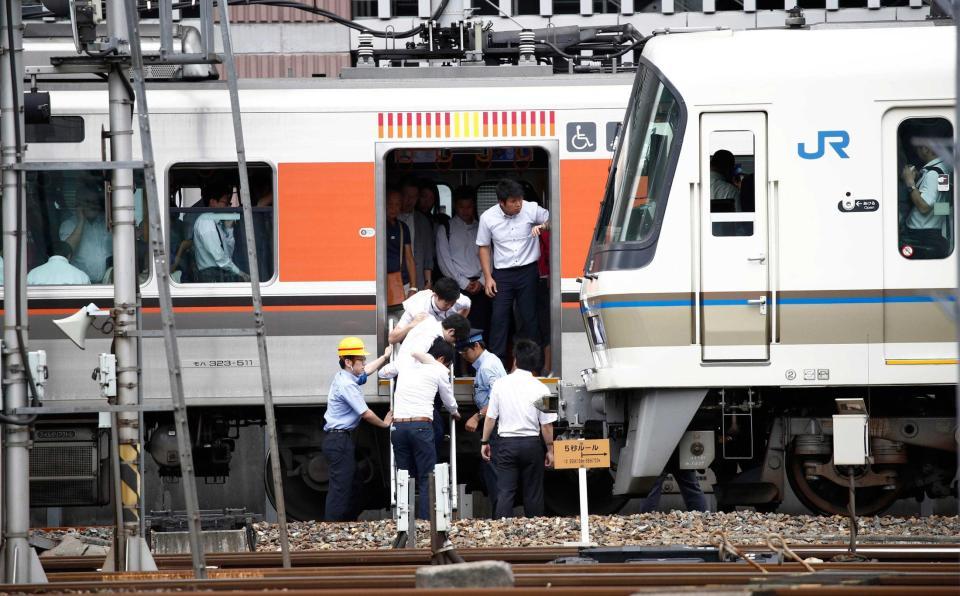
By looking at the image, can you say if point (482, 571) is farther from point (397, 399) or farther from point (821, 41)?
point (821, 41)

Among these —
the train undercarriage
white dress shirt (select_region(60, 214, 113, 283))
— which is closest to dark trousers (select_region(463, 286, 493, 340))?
the train undercarriage

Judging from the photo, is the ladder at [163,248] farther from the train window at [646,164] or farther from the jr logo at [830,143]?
the jr logo at [830,143]

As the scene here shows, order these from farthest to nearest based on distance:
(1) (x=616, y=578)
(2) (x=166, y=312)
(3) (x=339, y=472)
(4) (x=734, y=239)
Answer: (3) (x=339, y=472) → (4) (x=734, y=239) → (2) (x=166, y=312) → (1) (x=616, y=578)

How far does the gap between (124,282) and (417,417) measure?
3443 mm

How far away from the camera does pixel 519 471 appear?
11.5m

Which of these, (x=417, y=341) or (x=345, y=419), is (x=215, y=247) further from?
(x=417, y=341)

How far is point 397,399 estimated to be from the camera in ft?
36.6

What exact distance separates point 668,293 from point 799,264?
0.94 meters

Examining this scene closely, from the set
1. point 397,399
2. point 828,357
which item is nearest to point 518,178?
point 397,399

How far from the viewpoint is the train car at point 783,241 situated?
33.8 ft

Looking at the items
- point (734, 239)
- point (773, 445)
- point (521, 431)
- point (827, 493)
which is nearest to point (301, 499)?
point (521, 431)

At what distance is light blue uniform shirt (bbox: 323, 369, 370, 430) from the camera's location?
37.9 feet

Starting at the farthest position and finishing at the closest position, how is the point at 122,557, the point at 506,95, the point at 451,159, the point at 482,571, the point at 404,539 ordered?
the point at 451,159 < the point at 506,95 < the point at 404,539 < the point at 122,557 < the point at 482,571

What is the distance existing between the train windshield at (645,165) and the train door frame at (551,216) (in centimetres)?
116
